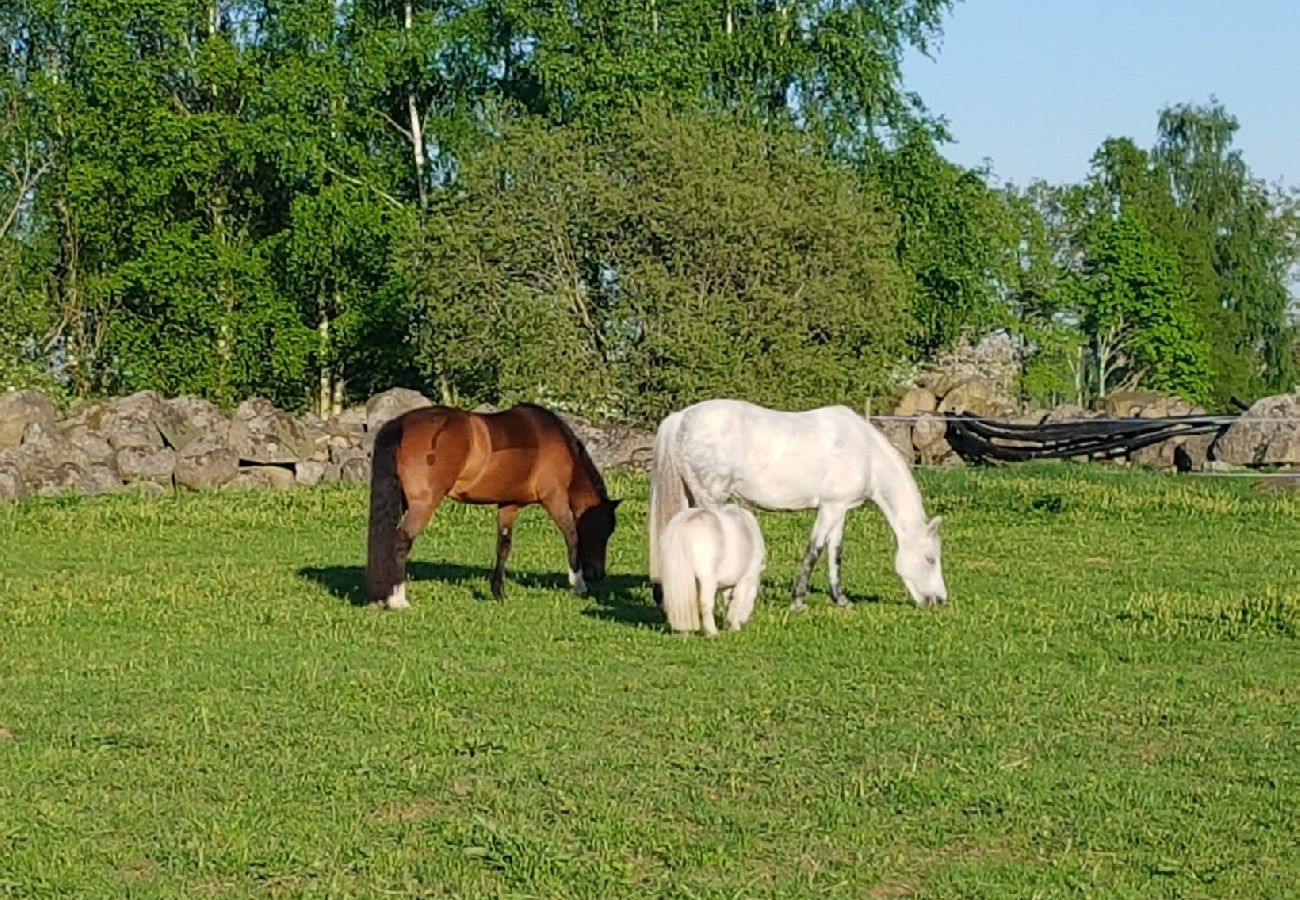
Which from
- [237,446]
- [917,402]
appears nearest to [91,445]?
[237,446]

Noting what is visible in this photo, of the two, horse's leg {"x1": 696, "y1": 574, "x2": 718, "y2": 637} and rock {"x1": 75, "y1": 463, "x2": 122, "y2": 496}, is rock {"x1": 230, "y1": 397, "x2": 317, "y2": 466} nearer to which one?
rock {"x1": 75, "y1": 463, "x2": 122, "y2": 496}

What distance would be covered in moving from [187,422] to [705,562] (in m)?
18.5

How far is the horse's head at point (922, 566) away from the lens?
13062mm

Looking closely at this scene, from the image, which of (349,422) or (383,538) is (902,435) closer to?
(349,422)

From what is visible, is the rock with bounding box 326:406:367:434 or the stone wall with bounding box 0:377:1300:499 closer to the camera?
the stone wall with bounding box 0:377:1300:499

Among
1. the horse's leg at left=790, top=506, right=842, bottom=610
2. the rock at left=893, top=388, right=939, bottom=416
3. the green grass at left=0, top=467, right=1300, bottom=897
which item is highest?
the rock at left=893, top=388, right=939, bottom=416

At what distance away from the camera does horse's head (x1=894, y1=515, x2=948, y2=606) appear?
42.9 feet

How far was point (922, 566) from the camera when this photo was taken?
43.0 feet

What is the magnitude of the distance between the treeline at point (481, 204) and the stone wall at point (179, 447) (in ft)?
16.2

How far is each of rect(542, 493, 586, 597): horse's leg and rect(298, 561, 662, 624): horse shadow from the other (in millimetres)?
143

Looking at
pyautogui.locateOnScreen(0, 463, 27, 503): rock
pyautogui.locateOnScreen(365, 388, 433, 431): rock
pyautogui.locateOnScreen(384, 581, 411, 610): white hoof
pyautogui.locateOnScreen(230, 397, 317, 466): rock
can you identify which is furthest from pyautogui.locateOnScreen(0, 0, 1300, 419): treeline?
pyautogui.locateOnScreen(384, 581, 411, 610): white hoof


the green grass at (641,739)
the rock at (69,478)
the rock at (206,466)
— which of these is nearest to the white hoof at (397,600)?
the green grass at (641,739)

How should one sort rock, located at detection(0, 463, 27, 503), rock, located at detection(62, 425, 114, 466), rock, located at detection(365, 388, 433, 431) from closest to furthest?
rock, located at detection(0, 463, 27, 503) < rock, located at detection(62, 425, 114, 466) < rock, located at detection(365, 388, 433, 431)

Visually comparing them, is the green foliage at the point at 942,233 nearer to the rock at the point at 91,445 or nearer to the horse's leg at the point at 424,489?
the rock at the point at 91,445
